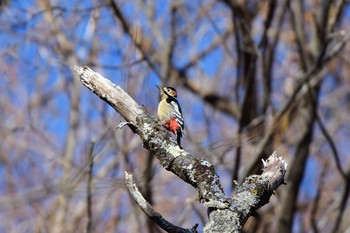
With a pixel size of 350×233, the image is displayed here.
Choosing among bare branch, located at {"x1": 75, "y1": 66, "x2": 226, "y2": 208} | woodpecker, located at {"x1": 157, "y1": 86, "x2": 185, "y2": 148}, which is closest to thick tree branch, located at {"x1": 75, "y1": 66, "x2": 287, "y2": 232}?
bare branch, located at {"x1": 75, "y1": 66, "x2": 226, "y2": 208}

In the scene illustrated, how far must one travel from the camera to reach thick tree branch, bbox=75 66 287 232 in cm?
224

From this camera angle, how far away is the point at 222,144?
522cm

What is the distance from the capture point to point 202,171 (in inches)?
91.4

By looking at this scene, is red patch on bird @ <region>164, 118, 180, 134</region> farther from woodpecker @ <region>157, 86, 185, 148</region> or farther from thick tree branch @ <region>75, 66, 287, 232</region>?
thick tree branch @ <region>75, 66, 287, 232</region>

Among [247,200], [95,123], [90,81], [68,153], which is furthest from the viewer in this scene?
[95,123]

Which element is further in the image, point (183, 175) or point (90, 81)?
point (90, 81)

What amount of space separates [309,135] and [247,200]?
10.8 feet

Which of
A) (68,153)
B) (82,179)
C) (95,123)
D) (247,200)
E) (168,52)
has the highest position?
(95,123)

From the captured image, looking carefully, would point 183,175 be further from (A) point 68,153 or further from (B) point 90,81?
(A) point 68,153

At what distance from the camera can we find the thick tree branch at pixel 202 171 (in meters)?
2.24

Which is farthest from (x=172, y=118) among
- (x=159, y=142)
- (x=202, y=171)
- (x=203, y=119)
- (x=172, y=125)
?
(x=203, y=119)

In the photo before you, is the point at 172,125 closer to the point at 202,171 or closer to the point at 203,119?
the point at 202,171

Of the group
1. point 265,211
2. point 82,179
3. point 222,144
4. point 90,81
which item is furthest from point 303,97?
point 90,81

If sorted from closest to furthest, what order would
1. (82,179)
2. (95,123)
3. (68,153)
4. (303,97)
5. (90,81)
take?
(90,81)
(82,179)
(303,97)
(68,153)
(95,123)
